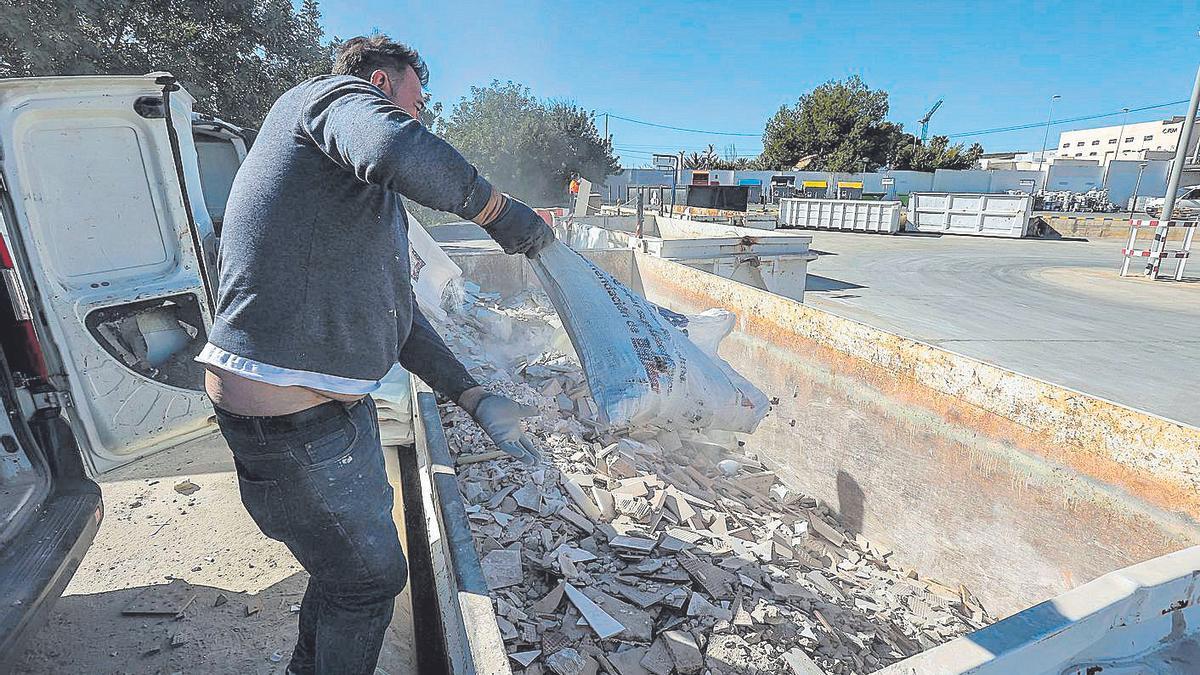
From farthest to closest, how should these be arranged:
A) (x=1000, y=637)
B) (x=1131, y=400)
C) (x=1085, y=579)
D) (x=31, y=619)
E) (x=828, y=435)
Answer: (x=1131, y=400) → (x=828, y=435) → (x=1085, y=579) → (x=31, y=619) → (x=1000, y=637)

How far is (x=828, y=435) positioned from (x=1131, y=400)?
332cm

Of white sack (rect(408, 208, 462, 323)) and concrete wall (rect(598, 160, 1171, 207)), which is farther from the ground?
concrete wall (rect(598, 160, 1171, 207))

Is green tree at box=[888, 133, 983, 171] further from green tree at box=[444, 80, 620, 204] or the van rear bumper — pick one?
the van rear bumper

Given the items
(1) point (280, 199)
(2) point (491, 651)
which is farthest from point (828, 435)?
(1) point (280, 199)

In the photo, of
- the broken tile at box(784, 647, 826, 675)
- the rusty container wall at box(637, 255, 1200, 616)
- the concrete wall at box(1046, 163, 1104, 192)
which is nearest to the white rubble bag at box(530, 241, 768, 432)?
the rusty container wall at box(637, 255, 1200, 616)

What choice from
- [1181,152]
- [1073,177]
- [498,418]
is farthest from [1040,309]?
[1073,177]

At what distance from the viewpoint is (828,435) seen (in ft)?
10.3

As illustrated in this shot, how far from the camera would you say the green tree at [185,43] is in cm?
775

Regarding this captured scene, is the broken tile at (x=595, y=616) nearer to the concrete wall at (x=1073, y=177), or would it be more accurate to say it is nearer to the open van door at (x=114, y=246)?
the open van door at (x=114, y=246)

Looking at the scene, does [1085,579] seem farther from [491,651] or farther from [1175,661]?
[491,651]

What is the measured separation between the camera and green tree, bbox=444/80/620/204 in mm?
28703

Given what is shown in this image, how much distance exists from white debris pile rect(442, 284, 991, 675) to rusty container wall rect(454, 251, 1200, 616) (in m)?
0.16

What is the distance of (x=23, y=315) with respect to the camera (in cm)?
195

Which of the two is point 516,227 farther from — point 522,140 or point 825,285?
point 522,140
